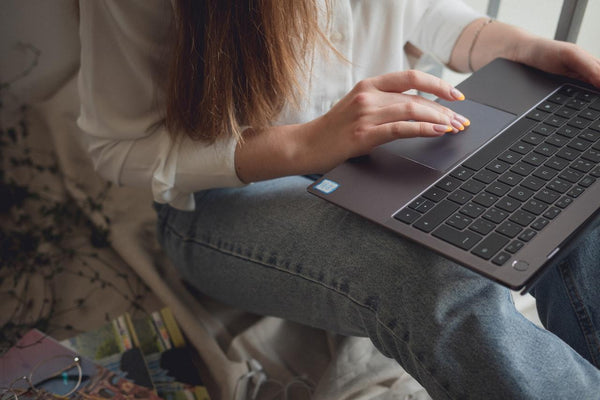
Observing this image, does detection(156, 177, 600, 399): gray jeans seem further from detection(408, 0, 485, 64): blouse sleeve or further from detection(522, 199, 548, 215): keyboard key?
detection(408, 0, 485, 64): blouse sleeve

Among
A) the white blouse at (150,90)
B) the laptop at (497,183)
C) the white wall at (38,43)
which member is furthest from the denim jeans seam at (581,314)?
the white wall at (38,43)

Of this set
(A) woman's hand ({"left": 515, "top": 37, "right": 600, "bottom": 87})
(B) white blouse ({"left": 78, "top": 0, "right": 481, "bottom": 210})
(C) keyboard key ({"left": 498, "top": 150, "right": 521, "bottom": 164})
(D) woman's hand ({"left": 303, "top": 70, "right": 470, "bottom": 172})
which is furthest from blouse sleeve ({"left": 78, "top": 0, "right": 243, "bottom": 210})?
(A) woman's hand ({"left": 515, "top": 37, "right": 600, "bottom": 87})

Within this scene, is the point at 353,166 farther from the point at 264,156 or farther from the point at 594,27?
the point at 594,27

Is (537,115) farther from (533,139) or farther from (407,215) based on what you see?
(407,215)

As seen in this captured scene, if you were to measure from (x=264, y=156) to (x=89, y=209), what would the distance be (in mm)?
590

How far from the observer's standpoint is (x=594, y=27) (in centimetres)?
104

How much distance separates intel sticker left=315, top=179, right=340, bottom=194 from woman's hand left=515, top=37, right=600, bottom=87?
384 mm

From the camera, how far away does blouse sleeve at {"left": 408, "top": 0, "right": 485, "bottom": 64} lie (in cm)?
94

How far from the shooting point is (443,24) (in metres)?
0.95

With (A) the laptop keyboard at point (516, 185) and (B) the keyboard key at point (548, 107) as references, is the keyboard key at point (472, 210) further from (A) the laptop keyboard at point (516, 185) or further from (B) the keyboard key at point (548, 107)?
(B) the keyboard key at point (548, 107)

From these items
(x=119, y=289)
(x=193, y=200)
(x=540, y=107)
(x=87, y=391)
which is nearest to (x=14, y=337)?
(x=119, y=289)

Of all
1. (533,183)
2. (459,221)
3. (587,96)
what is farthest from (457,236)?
(587,96)

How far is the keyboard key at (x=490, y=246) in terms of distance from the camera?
0.55m

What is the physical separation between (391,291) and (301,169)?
0.20 m
